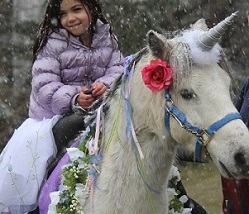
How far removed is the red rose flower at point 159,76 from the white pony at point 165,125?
0.04 meters

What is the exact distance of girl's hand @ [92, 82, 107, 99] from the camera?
160 inches

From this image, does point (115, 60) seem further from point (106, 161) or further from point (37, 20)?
point (37, 20)

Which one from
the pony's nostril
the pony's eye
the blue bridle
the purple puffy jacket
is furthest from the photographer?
the purple puffy jacket

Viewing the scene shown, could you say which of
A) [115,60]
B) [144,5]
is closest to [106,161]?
[115,60]

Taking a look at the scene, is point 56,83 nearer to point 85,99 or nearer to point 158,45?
point 85,99

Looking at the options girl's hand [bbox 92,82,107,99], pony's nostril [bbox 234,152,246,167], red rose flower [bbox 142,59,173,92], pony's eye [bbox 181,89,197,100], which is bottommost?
pony's nostril [bbox 234,152,246,167]

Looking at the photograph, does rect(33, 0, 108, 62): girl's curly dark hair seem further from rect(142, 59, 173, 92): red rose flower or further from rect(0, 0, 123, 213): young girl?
rect(142, 59, 173, 92): red rose flower

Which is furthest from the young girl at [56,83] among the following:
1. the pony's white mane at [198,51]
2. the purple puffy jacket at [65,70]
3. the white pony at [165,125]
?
the pony's white mane at [198,51]

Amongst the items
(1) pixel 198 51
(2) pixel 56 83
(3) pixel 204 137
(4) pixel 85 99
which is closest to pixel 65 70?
(2) pixel 56 83

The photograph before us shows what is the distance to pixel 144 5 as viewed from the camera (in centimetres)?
1107

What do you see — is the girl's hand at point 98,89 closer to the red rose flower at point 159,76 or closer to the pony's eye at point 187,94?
the red rose flower at point 159,76

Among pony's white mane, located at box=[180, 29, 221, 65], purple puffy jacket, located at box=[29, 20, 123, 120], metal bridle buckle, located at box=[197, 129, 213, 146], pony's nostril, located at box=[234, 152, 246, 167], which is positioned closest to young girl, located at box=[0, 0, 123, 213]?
purple puffy jacket, located at box=[29, 20, 123, 120]

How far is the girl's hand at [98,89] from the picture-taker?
13.3 feet

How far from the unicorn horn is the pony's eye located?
249mm
